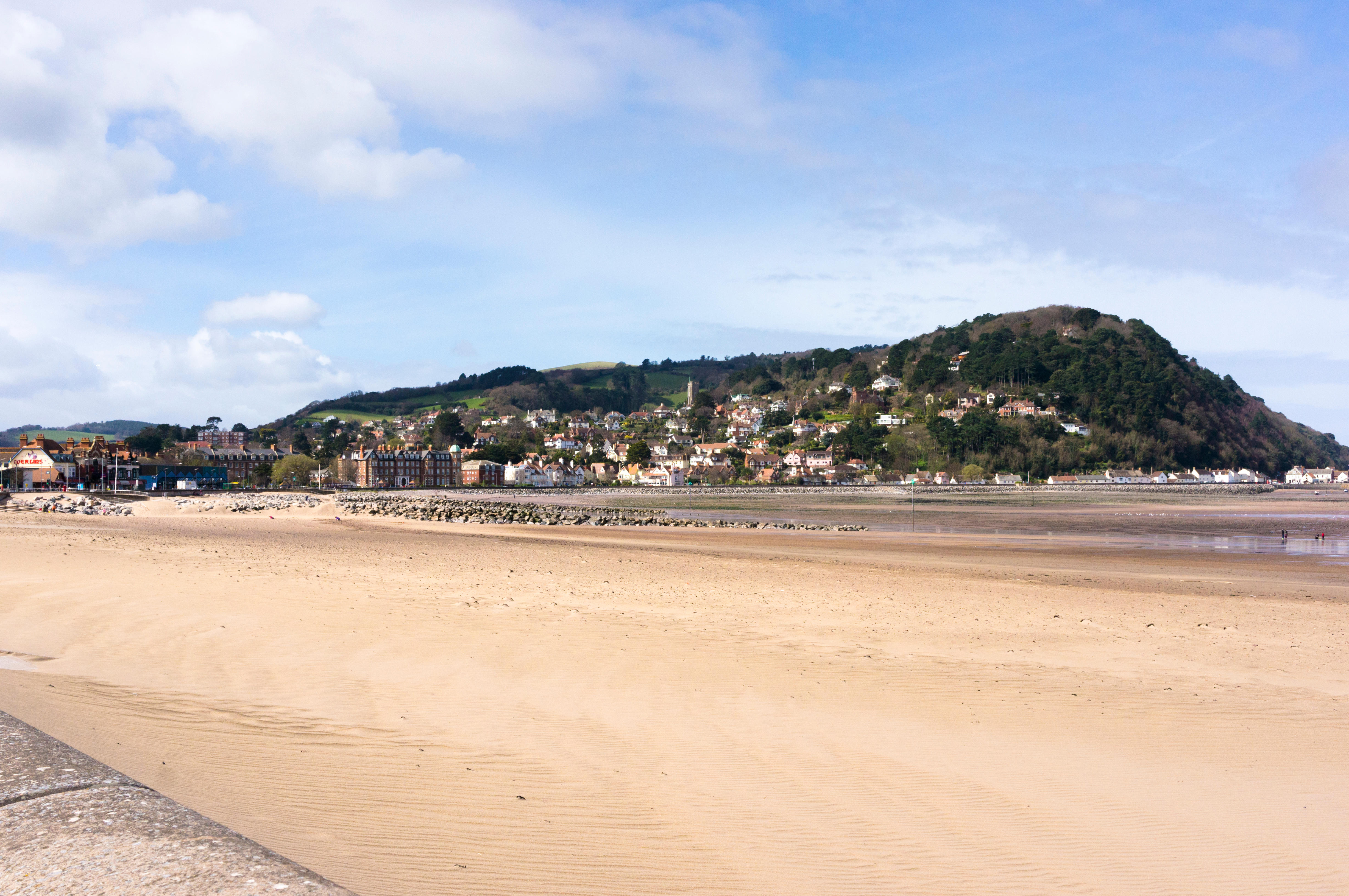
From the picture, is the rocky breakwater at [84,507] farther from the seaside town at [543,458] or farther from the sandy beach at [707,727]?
the seaside town at [543,458]

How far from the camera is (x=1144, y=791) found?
191 inches

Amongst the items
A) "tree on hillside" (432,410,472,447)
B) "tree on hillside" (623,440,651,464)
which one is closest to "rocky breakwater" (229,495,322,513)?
"tree on hillside" (623,440,651,464)

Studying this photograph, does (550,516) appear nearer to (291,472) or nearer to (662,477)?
(291,472)

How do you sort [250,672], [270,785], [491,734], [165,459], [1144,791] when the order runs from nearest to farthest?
[270,785] < [1144,791] < [491,734] < [250,672] < [165,459]

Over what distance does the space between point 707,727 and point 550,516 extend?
35.3 metres

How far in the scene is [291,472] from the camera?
10550 cm

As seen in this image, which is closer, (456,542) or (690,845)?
(690,845)

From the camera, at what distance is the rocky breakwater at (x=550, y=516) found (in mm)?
36781

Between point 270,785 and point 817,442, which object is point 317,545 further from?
point 817,442

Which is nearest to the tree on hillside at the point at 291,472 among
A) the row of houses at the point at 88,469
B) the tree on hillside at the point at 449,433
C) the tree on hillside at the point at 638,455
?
the row of houses at the point at 88,469

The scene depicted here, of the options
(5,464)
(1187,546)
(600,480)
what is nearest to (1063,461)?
(600,480)

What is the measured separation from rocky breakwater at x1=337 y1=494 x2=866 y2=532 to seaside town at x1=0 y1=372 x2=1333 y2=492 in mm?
45113

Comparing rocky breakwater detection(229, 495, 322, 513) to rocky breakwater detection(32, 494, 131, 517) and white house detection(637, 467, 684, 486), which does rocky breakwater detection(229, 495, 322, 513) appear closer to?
rocky breakwater detection(32, 494, 131, 517)

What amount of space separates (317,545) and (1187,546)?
27.1 metres
